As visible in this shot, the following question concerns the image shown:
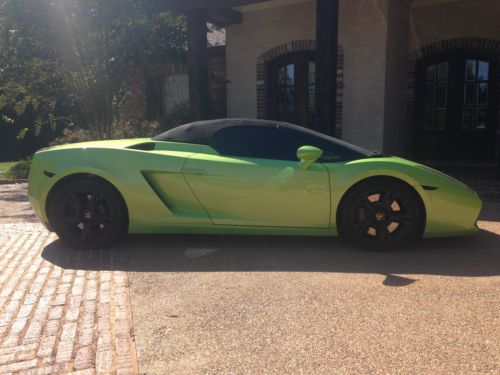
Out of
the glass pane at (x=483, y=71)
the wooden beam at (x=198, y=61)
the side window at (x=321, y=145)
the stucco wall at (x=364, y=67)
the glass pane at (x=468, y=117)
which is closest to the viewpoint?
the side window at (x=321, y=145)

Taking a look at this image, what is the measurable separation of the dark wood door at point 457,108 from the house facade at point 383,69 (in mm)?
20

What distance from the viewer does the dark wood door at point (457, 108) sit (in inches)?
361

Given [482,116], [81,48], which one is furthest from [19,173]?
[482,116]

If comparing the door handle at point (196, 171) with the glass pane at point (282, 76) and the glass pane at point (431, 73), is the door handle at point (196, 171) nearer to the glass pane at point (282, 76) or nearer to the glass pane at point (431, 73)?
the glass pane at point (282, 76)

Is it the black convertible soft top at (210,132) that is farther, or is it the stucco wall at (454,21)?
the stucco wall at (454,21)

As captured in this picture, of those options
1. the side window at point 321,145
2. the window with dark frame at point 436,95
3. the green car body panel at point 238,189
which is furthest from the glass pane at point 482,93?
the side window at point 321,145

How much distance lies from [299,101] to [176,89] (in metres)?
4.58

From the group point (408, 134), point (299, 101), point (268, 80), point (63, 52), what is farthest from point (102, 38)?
point (408, 134)

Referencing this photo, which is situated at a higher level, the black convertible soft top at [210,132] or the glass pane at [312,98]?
the glass pane at [312,98]

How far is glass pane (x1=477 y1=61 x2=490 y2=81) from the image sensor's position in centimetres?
911

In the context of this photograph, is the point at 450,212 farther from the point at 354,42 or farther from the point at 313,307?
the point at 354,42

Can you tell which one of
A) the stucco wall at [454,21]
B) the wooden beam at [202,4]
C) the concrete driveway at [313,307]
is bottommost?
the concrete driveway at [313,307]

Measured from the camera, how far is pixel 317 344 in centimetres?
244

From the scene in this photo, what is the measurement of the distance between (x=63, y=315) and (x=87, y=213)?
5.07ft
